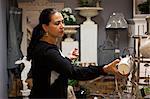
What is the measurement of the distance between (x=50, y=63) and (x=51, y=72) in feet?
0.15

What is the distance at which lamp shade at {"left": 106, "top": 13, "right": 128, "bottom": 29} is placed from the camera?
169 inches

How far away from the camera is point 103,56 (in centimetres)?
461

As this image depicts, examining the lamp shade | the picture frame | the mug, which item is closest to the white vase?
the lamp shade

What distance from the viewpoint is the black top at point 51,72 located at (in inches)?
58.0

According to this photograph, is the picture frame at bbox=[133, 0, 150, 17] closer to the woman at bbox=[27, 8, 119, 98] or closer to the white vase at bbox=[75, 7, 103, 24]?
the white vase at bbox=[75, 7, 103, 24]

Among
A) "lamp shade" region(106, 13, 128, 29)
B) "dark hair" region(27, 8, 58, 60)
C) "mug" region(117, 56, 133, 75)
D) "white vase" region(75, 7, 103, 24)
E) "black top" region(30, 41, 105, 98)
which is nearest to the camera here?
"mug" region(117, 56, 133, 75)

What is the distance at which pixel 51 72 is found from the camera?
1.54m

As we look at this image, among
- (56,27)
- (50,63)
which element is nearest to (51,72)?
(50,63)

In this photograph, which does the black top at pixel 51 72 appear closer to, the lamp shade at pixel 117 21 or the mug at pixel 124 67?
the mug at pixel 124 67

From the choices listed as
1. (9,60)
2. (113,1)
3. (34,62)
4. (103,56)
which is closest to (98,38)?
(103,56)

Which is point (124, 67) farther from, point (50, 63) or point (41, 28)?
point (41, 28)

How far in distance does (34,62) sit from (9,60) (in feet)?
9.46

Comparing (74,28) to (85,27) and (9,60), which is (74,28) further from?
(9,60)

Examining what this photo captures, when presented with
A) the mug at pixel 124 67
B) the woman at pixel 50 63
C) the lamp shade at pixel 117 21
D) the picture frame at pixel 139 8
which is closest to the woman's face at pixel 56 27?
the woman at pixel 50 63
